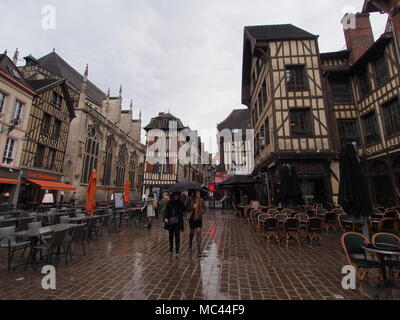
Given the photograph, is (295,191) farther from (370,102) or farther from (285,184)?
(370,102)

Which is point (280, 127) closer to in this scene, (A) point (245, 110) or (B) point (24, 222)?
(B) point (24, 222)

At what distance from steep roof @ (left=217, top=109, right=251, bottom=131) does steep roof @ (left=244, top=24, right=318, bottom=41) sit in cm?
1368

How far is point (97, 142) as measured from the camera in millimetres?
22594

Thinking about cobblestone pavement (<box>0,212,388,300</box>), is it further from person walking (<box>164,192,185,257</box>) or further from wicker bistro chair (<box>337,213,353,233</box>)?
Result: wicker bistro chair (<box>337,213,353,233</box>)

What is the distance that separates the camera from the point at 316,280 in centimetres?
315

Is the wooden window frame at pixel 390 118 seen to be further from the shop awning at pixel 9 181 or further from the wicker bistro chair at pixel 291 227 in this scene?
the shop awning at pixel 9 181

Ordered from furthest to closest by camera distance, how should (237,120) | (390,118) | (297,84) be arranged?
(237,120), (297,84), (390,118)

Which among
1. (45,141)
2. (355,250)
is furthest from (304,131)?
(45,141)

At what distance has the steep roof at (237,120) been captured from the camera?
27984 millimetres

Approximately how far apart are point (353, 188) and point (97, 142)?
23.9m

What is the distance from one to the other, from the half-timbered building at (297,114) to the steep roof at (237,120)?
1471 centimetres

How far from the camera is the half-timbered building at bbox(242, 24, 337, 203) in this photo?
10.7m

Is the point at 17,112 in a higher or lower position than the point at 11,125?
higher
